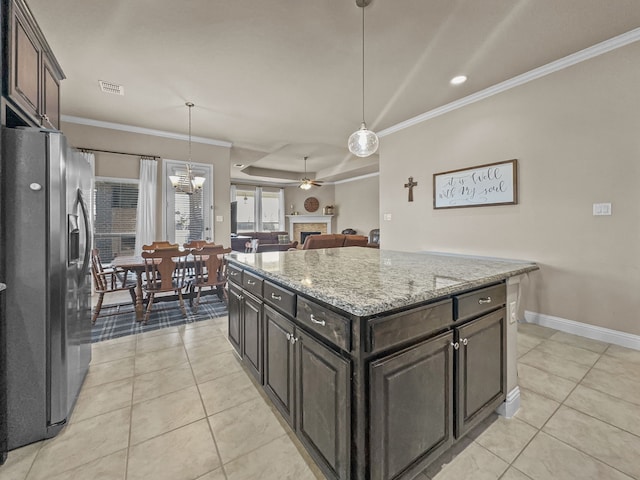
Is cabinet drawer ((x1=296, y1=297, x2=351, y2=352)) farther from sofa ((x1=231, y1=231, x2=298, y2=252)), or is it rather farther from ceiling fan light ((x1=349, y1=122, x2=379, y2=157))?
sofa ((x1=231, y1=231, x2=298, y2=252))

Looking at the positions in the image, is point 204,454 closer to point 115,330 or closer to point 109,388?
point 109,388

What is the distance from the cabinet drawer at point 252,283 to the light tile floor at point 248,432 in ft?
2.37

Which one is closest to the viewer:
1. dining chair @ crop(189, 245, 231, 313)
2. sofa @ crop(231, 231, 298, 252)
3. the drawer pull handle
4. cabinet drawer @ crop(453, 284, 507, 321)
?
the drawer pull handle

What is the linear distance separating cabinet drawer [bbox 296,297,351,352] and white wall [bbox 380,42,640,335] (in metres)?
3.03

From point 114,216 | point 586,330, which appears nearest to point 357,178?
point 114,216

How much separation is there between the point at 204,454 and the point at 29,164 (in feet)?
5.63

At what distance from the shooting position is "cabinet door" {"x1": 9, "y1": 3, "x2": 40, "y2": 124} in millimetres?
1576

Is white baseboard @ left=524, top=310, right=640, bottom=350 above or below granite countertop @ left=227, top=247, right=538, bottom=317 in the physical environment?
below

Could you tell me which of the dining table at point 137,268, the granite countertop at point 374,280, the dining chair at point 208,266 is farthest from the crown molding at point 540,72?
the dining table at point 137,268

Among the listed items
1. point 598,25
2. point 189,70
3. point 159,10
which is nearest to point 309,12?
point 159,10

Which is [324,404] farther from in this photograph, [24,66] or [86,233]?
[24,66]

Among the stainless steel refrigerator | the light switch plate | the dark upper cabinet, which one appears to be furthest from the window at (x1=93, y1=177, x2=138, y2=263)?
the light switch plate

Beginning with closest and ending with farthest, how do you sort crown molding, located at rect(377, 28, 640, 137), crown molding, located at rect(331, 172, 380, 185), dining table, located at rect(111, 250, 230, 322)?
crown molding, located at rect(377, 28, 640, 137)
dining table, located at rect(111, 250, 230, 322)
crown molding, located at rect(331, 172, 380, 185)

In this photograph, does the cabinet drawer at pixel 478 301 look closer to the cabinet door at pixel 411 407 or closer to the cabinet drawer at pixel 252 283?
the cabinet door at pixel 411 407
